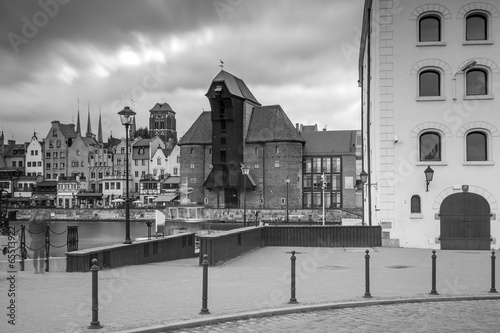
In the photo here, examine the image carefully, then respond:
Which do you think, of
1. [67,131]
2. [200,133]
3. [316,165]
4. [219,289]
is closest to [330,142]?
[316,165]

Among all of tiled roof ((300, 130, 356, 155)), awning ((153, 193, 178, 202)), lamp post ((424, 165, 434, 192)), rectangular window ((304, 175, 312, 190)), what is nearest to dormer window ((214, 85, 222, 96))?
tiled roof ((300, 130, 356, 155))

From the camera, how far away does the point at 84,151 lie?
389 ft

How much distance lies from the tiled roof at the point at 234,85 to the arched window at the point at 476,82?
199ft

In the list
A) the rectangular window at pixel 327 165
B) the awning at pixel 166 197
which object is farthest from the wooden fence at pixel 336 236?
the awning at pixel 166 197

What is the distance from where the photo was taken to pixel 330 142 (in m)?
91.2

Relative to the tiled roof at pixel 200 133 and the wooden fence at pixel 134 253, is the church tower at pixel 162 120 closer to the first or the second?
the tiled roof at pixel 200 133

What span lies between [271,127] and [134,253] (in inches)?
2799

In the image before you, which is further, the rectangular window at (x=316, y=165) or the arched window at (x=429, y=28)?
the rectangular window at (x=316, y=165)

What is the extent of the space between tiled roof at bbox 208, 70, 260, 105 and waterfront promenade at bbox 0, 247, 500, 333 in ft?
219

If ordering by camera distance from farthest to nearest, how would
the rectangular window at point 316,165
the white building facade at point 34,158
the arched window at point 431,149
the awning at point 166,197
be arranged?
1. the white building facade at point 34,158
2. the awning at point 166,197
3. the rectangular window at point 316,165
4. the arched window at point 431,149

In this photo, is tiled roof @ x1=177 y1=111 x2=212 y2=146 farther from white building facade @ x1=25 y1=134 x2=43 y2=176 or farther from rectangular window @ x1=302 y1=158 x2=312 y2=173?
white building facade @ x1=25 y1=134 x2=43 y2=176

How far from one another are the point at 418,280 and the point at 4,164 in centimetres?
12968

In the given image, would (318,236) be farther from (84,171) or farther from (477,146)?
(84,171)

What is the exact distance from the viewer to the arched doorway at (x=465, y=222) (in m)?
23.5
